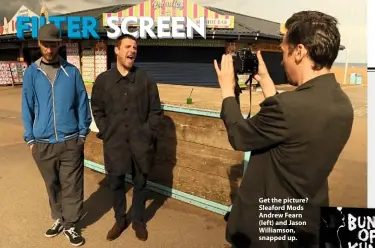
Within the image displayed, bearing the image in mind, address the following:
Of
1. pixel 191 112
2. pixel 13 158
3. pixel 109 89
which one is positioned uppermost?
pixel 109 89

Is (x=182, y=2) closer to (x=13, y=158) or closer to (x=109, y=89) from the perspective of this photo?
(x=13, y=158)

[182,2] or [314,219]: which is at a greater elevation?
[182,2]

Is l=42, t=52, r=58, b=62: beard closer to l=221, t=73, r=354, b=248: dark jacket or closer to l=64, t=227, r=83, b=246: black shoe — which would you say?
l=64, t=227, r=83, b=246: black shoe

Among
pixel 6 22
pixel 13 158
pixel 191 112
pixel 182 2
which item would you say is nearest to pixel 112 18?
pixel 182 2

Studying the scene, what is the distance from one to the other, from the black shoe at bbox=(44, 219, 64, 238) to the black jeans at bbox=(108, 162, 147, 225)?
61 centimetres

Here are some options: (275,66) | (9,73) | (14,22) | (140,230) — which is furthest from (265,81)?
(14,22)

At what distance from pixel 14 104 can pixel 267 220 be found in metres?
14.2

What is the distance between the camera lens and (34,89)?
10.6 ft

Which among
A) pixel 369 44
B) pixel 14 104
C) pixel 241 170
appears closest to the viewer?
pixel 369 44

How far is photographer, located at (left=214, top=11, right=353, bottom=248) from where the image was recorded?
141cm

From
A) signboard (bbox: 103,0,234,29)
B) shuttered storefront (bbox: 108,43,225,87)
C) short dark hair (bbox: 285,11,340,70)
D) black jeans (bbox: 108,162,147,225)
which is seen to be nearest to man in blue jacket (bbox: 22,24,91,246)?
black jeans (bbox: 108,162,147,225)

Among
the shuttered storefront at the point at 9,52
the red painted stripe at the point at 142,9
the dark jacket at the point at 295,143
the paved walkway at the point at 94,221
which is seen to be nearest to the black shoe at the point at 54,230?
the paved walkway at the point at 94,221

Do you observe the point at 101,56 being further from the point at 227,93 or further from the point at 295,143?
the point at 295,143

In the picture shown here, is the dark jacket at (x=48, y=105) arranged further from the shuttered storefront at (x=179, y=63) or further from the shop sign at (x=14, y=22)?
the shop sign at (x=14, y=22)
